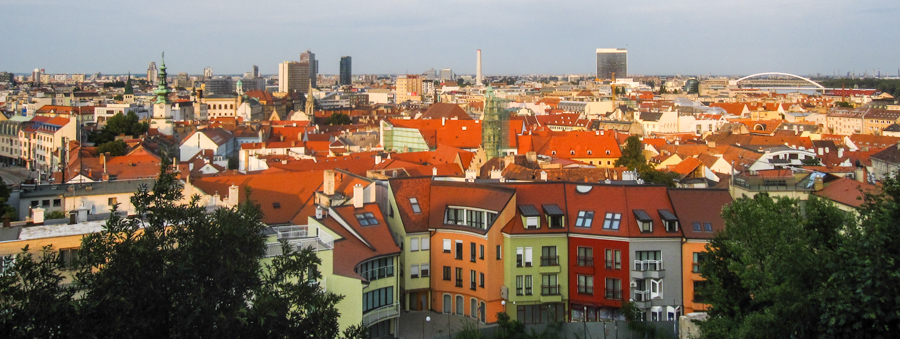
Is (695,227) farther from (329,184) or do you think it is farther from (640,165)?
(640,165)

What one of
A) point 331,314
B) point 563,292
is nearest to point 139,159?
point 563,292

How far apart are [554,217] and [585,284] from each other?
172cm

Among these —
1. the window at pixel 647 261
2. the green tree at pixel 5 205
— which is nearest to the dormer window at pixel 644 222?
the window at pixel 647 261

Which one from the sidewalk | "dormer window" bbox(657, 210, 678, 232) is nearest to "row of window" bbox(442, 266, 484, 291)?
the sidewalk

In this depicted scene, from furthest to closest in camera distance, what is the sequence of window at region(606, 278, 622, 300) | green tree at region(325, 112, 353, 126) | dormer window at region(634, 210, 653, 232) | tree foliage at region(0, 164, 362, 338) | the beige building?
the beige building → green tree at region(325, 112, 353, 126) → dormer window at region(634, 210, 653, 232) → window at region(606, 278, 622, 300) → tree foliage at region(0, 164, 362, 338)

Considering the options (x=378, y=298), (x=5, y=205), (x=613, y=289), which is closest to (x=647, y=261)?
(x=613, y=289)

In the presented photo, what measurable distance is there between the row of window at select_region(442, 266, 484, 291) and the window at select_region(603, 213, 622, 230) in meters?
3.13

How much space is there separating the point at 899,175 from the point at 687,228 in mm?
8283

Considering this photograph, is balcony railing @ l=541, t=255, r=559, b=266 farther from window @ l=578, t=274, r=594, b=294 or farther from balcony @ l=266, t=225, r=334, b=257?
balcony @ l=266, t=225, r=334, b=257

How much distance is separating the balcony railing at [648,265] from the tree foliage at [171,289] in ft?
31.4

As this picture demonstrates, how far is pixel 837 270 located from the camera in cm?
1207

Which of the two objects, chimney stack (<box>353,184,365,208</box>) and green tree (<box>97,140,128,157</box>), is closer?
chimney stack (<box>353,184,365,208</box>)

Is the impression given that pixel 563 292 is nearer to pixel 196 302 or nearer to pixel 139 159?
pixel 196 302

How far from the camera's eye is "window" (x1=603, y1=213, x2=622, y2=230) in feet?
67.9
